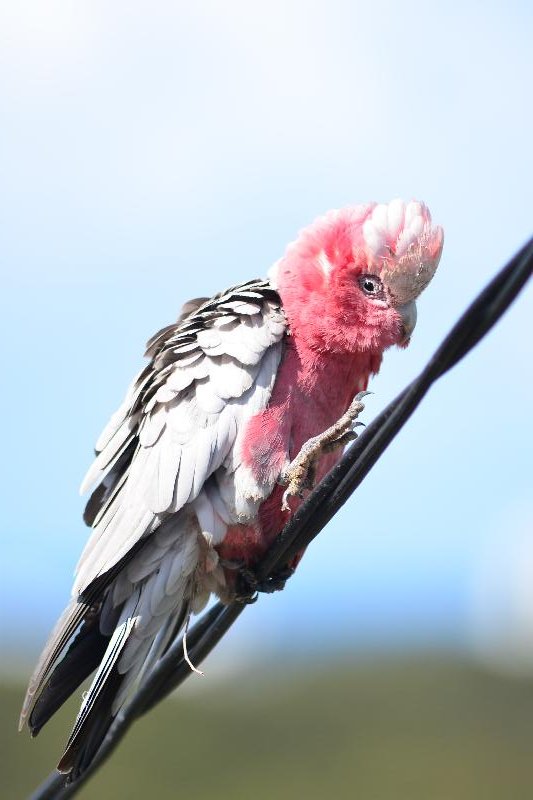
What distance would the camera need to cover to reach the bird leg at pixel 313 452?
397cm

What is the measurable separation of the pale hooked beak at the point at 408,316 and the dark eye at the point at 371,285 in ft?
0.43

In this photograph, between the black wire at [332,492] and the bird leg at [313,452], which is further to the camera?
the bird leg at [313,452]

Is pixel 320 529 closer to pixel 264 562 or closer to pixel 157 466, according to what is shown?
pixel 264 562

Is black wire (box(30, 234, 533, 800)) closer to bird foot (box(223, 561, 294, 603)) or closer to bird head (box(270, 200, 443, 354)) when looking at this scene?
bird foot (box(223, 561, 294, 603))

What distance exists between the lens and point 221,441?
4.21 metres

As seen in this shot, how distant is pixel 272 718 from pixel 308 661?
1.20 m

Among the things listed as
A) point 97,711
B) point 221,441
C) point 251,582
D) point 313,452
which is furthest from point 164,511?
point 97,711

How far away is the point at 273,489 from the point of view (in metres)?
4.24

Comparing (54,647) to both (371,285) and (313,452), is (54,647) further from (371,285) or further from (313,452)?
(371,285)

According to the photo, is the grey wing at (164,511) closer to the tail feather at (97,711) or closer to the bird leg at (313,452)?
the tail feather at (97,711)

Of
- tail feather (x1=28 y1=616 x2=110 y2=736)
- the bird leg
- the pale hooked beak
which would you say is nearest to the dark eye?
the pale hooked beak

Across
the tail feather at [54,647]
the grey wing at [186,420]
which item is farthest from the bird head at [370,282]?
the tail feather at [54,647]

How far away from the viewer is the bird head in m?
4.41

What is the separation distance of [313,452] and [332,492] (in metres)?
0.84
